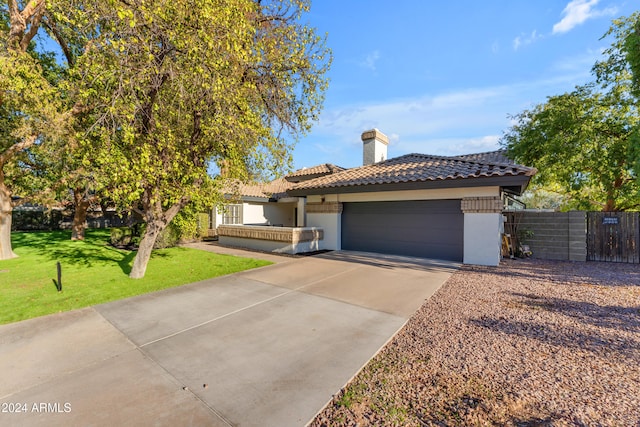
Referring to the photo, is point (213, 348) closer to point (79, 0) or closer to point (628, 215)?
point (79, 0)

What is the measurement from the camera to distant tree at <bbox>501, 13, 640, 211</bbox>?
1227 cm

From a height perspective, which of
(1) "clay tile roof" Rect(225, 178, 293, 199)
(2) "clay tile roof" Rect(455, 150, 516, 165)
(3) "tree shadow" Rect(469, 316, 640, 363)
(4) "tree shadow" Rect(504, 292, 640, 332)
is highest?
(2) "clay tile roof" Rect(455, 150, 516, 165)

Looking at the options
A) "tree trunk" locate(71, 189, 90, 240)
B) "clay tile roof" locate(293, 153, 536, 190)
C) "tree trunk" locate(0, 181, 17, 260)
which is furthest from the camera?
"tree trunk" locate(71, 189, 90, 240)

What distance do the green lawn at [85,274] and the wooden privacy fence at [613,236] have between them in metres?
12.2

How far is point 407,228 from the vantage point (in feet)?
34.4

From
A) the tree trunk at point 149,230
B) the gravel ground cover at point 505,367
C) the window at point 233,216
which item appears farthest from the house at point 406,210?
the gravel ground cover at point 505,367

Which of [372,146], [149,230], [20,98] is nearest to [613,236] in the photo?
[372,146]

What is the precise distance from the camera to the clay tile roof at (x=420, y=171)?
837cm

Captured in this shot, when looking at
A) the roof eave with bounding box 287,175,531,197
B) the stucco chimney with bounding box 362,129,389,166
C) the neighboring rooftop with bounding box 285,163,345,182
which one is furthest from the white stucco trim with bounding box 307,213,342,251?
the neighboring rooftop with bounding box 285,163,345,182

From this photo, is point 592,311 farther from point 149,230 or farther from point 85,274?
point 85,274

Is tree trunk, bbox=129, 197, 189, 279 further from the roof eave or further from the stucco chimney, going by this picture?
the stucco chimney

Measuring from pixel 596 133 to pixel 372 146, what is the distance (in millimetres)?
10687

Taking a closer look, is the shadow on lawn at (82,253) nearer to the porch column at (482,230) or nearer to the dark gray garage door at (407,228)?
the dark gray garage door at (407,228)

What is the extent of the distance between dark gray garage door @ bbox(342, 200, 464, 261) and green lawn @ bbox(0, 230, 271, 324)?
451 centimetres
